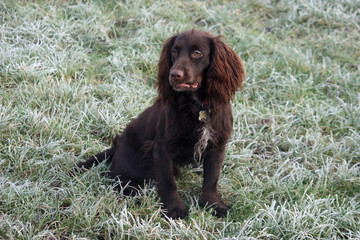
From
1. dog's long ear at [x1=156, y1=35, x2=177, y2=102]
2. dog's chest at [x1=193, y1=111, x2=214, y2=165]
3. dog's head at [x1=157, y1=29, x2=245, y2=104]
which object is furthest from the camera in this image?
dog's long ear at [x1=156, y1=35, x2=177, y2=102]

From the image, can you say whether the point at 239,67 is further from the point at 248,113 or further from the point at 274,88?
the point at 274,88

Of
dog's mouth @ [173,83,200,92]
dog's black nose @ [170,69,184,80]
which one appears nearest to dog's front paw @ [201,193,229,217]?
dog's mouth @ [173,83,200,92]

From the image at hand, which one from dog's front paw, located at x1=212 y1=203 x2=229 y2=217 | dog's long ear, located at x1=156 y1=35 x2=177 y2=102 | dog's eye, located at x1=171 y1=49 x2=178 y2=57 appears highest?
dog's eye, located at x1=171 y1=49 x2=178 y2=57

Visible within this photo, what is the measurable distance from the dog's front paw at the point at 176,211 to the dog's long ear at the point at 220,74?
2.64 ft

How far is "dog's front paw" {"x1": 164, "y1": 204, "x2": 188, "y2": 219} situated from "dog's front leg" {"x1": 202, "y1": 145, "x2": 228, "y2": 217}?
206 mm

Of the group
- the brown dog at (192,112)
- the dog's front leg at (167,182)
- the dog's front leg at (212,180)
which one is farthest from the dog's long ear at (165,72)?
the dog's front leg at (212,180)

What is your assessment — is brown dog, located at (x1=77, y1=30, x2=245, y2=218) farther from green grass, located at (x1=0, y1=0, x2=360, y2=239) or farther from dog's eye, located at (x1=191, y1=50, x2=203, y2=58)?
green grass, located at (x1=0, y1=0, x2=360, y2=239)

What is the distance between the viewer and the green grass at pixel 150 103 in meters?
3.14

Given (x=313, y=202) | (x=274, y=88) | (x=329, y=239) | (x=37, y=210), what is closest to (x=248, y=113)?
(x=274, y=88)

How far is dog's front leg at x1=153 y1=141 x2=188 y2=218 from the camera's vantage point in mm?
3252

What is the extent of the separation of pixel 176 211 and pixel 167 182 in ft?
0.72

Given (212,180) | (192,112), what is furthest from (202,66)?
(212,180)

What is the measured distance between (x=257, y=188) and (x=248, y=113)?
1.38m

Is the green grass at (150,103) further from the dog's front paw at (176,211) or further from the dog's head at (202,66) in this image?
the dog's head at (202,66)
